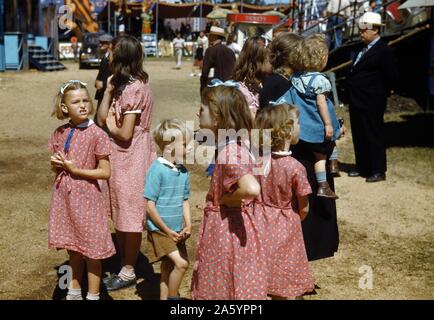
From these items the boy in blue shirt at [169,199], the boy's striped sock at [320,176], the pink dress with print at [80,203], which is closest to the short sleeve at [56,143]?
the pink dress with print at [80,203]

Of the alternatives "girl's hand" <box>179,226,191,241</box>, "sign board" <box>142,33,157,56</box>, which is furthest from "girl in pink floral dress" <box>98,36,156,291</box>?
"sign board" <box>142,33,157,56</box>

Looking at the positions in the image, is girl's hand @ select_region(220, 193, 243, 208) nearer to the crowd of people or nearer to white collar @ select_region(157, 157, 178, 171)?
the crowd of people

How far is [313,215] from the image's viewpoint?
426cm

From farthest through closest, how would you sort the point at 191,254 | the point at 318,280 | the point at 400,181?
the point at 400,181 < the point at 191,254 < the point at 318,280

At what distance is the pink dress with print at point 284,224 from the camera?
11.4 feet

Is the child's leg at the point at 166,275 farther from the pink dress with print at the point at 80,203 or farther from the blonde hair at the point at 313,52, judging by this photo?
the blonde hair at the point at 313,52

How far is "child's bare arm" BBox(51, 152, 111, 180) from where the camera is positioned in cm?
358

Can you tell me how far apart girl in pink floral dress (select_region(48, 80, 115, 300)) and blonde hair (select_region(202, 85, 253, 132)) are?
3.07 ft

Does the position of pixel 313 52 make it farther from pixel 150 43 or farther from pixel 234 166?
pixel 150 43

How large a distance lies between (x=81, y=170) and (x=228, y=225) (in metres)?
1.07

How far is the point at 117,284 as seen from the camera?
4.19 meters
